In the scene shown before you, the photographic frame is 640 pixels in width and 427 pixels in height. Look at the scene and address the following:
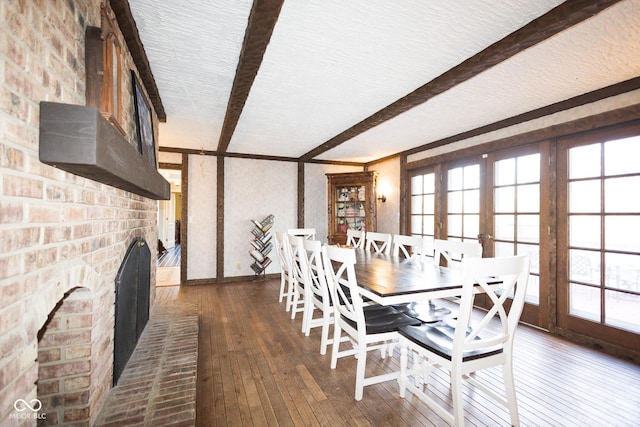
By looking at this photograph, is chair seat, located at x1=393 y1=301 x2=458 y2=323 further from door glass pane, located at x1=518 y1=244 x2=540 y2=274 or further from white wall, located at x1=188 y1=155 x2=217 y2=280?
white wall, located at x1=188 y1=155 x2=217 y2=280

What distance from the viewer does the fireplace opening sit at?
176cm

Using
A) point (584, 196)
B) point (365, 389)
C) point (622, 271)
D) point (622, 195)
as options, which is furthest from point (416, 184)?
point (365, 389)

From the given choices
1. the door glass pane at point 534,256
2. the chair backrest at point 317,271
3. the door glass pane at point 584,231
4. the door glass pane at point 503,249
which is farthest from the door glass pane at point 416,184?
the chair backrest at point 317,271

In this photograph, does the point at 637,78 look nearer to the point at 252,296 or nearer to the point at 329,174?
the point at 329,174

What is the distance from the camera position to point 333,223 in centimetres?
584

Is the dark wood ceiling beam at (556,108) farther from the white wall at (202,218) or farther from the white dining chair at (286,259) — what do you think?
the white wall at (202,218)

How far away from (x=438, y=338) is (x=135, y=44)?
9.22 feet

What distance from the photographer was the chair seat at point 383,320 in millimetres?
1992

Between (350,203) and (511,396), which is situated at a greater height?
(350,203)

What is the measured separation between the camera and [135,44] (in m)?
2.01

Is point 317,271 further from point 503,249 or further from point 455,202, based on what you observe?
point 455,202

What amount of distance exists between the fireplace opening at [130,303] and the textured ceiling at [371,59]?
1.53 metres

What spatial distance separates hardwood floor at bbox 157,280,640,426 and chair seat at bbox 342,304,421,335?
0.47m

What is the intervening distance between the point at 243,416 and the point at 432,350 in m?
1.23
